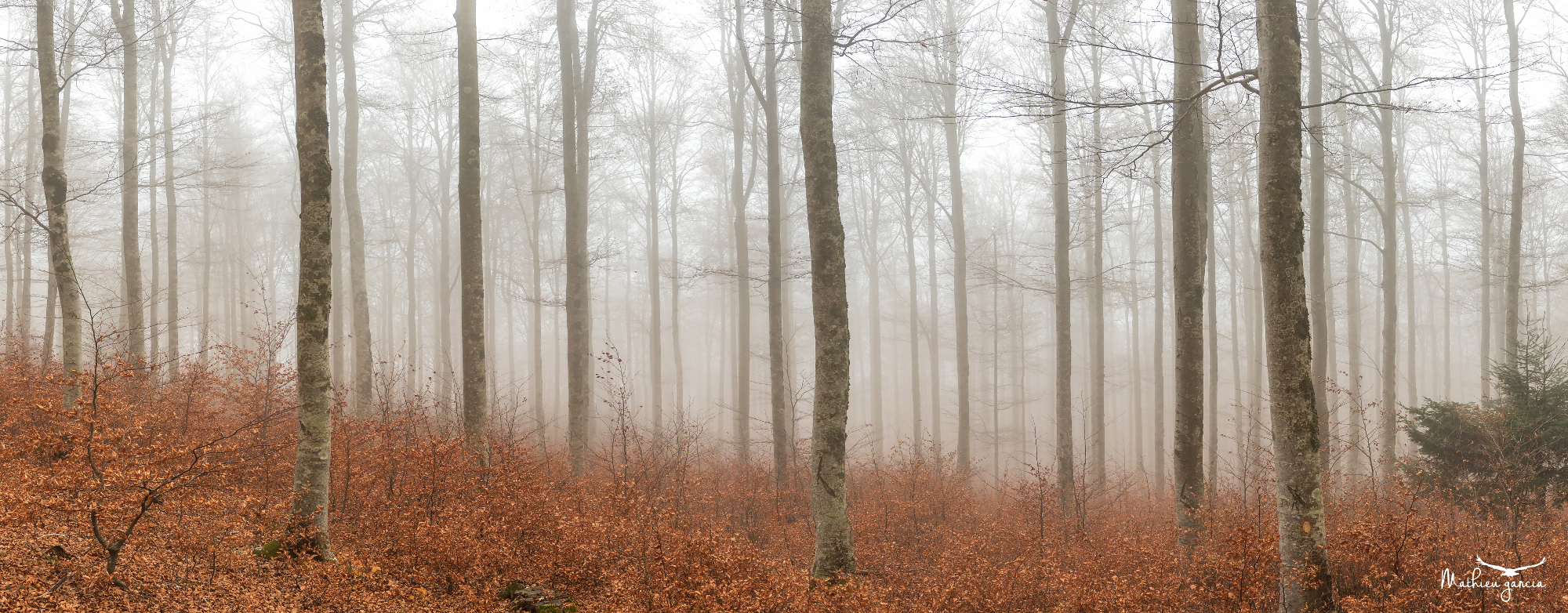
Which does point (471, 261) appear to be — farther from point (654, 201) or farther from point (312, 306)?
point (654, 201)

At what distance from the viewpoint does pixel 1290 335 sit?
Result: 16.6 ft

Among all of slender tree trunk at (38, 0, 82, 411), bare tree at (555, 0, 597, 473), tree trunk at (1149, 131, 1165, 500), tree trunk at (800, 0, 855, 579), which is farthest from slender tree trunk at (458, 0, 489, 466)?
tree trunk at (1149, 131, 1165, 500)

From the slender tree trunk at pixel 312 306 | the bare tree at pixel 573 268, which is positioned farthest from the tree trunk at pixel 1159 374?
the slender tree trunk at pixel 312 306

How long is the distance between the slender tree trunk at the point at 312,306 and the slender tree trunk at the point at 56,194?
508cm

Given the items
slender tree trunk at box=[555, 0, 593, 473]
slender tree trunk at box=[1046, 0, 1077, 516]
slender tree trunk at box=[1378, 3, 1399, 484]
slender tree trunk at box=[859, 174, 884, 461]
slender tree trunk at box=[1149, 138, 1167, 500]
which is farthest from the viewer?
slender tree trunk at box=[859, 174, 884, 461]

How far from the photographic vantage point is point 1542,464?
8602 millimetres

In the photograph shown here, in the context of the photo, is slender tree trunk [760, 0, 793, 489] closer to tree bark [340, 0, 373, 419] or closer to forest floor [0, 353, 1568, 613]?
forest floor [0, 353, 1568, 613]

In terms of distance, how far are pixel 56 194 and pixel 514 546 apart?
7440mm

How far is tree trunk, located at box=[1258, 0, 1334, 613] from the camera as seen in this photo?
5027 mm

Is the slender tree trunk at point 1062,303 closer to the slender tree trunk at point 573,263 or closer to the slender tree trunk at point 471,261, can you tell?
the slender tree trunk at point 573,263

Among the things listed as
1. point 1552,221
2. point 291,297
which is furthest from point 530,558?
point 1552,221

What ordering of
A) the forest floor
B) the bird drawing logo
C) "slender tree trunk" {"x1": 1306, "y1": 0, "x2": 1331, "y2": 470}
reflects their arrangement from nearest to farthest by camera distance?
1. the forest floor
2. the bird drawing logo
3. "slender tree trunk" {"x1": 1306, "y1": 0, "x2": 1331, "y2": 470}

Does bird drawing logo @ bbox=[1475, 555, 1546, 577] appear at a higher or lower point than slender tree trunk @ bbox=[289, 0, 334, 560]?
lower

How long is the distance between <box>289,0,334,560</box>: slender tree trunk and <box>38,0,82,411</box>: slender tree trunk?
16.7 feet
